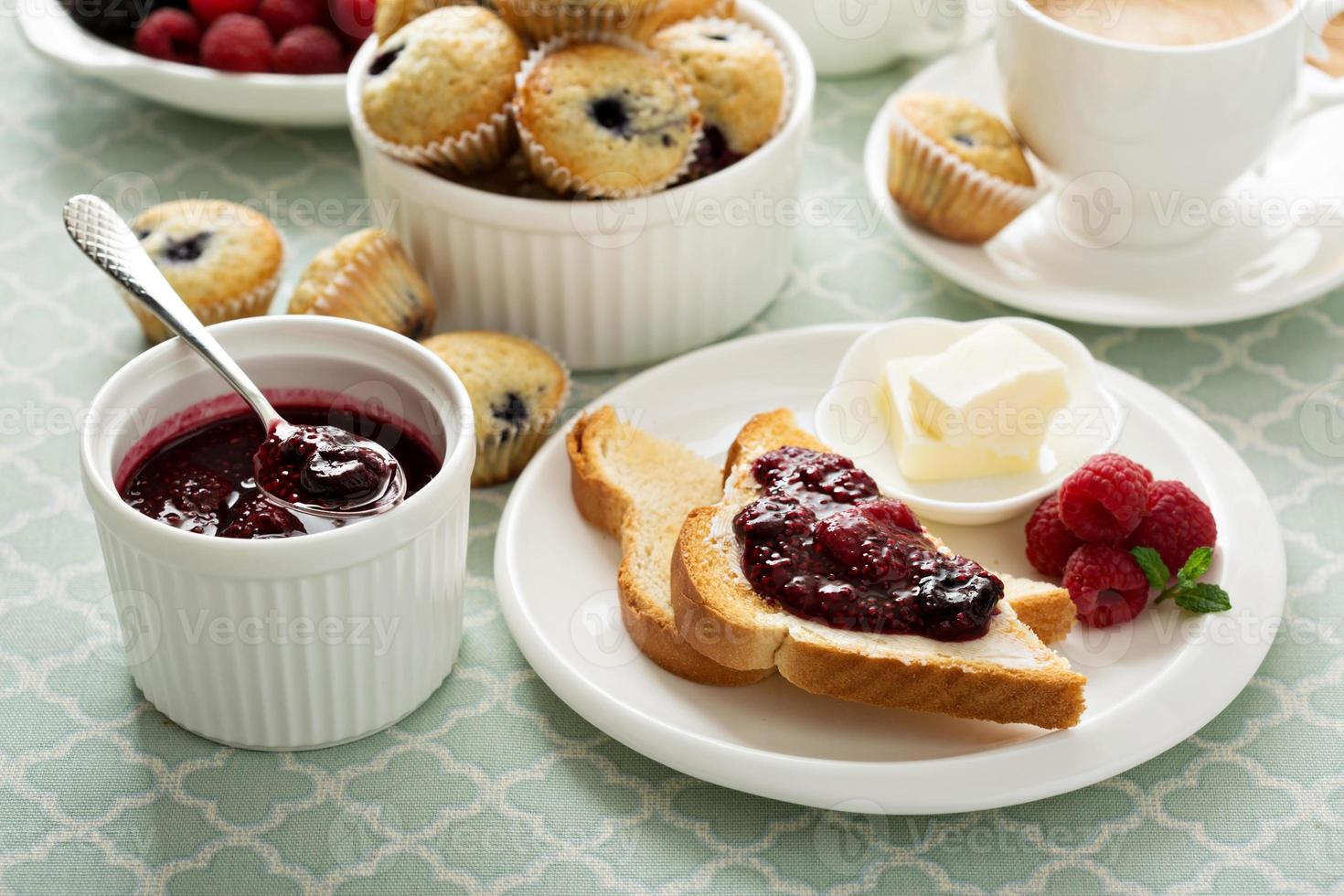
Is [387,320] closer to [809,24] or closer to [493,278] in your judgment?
[493,278]

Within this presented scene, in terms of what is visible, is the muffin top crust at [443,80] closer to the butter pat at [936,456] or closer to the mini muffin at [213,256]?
the mini muffin at [213,256]

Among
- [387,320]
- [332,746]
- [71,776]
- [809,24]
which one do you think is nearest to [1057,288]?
[809,24]

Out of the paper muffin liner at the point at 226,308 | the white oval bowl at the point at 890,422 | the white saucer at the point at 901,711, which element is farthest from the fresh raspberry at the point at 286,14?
the white oval bowl at the point at 890,422

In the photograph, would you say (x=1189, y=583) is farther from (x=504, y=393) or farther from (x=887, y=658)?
(x=504, y=393)

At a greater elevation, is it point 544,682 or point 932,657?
point 932,657

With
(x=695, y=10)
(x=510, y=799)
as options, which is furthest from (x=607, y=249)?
(x=510, y=799)

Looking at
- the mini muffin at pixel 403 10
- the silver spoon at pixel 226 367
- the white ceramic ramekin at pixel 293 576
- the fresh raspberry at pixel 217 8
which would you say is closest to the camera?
the white ceramic ramekin at pixel 293 576

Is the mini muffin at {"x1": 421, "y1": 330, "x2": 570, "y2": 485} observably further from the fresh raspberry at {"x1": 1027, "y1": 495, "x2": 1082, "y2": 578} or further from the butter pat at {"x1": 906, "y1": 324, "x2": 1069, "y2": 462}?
the fresh raspberry at {"x1": 1027, "y1": 495, "x2": 1082, "y2": 578}
